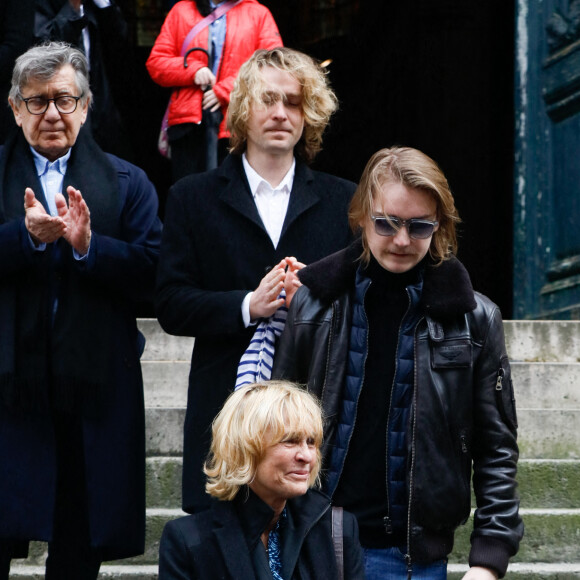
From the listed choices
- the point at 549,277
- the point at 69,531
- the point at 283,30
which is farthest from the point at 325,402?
the point at 283,30

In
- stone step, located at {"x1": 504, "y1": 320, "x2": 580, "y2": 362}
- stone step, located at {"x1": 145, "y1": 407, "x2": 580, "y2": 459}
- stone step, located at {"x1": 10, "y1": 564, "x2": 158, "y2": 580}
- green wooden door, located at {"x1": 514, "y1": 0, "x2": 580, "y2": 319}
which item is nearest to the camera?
stone step, located at {"x1": 10, "y1": 564, "x2": 158, "y2": 580}

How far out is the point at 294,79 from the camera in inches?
150

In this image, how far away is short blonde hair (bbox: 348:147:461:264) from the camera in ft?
10.5

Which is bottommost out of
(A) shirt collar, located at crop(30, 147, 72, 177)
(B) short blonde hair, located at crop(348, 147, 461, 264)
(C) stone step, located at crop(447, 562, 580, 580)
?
(C) stone step, located at crop(447, 562, 580, 580)

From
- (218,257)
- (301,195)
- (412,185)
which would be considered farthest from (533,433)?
(412,185)

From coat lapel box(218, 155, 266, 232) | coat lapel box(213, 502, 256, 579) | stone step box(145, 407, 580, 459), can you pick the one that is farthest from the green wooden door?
coat lapel box(213, 502, 256, 579)

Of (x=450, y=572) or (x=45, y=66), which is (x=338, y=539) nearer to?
(x=450, y=572)

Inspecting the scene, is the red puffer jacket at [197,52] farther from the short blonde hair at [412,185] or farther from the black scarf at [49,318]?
the short blonde hair at [412,185]

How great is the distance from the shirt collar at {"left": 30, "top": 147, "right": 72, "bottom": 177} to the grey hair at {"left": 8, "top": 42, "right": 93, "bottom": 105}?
0.55 feet

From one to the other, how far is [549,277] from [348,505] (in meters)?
3.71

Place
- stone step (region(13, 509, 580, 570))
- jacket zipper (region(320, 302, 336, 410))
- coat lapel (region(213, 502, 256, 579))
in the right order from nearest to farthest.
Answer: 1. coat lapel (region(213, 502, 256, 579))
2. jacket zipper (region(320, 302, 336, 410))
3. stone step (region(13, 509, 580, 570))

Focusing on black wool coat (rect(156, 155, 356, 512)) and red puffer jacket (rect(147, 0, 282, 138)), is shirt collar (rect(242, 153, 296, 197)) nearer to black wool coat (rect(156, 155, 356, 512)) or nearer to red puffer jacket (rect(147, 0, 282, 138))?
black wool coat (rect(156, 155, 356, 512))

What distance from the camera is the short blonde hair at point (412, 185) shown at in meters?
3.19

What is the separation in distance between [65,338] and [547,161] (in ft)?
11.6
